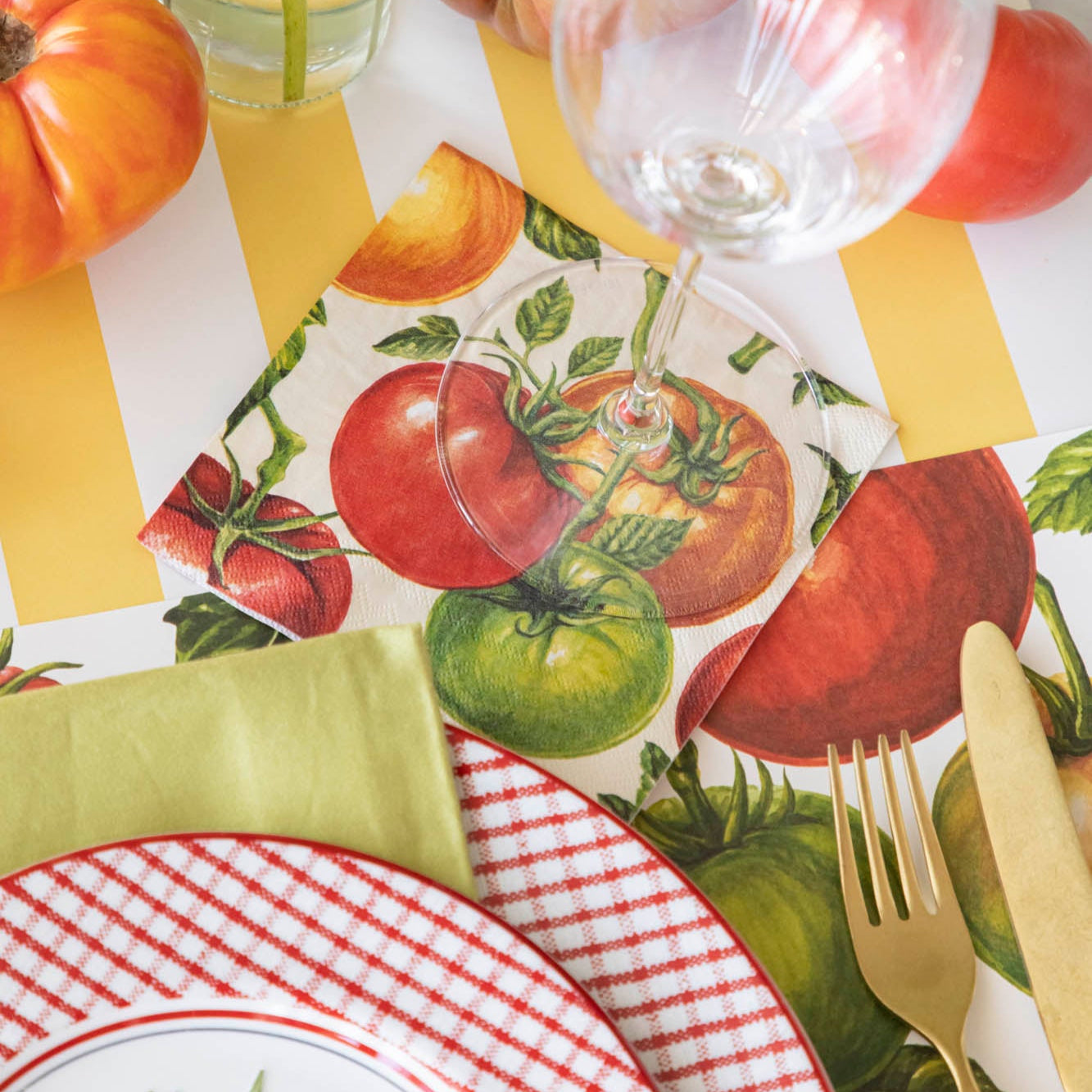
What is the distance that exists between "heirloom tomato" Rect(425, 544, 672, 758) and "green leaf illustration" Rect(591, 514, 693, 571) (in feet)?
0.04

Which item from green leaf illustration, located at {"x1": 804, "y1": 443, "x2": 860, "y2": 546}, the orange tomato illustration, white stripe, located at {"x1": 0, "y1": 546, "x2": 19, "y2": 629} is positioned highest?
the orange tomato illustration

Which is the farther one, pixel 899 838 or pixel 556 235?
pixel 556 235

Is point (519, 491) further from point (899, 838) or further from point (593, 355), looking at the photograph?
point (899, 838)

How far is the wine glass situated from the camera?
361 mm

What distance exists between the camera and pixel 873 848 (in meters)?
0.40

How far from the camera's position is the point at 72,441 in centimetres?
46

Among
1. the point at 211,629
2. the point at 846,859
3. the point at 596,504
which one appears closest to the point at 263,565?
the point at 211,629

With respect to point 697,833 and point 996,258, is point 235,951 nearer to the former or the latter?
point 697,833

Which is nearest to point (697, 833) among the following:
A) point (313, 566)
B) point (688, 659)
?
point (688, 659)

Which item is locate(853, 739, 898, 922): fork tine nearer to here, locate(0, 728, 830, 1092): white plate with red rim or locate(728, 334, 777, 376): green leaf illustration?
locate(0, 728, 830, 1092): white plate with red rim

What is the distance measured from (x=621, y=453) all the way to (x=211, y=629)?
7.2 inches

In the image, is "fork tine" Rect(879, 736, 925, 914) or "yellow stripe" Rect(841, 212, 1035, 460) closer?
"fork tine" Rect(879, 736, 925, 914)

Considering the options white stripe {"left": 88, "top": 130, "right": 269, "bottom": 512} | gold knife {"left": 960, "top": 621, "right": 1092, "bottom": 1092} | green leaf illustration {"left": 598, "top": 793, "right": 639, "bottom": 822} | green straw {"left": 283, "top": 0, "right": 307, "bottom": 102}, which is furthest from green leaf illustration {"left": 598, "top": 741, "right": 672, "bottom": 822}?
green straw {"left": 283, "top": 0, "right": 307, "bottom": 102}

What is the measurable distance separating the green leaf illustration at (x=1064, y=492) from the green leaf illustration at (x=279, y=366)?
31 cm
